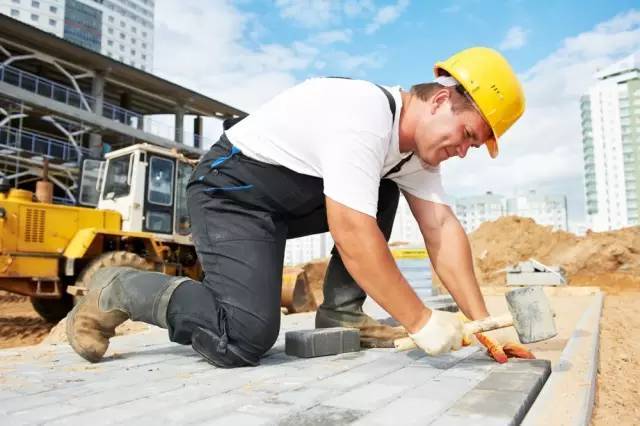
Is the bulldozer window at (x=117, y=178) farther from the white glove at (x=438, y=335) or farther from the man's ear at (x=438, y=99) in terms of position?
the white glove at (x=438, y=335)

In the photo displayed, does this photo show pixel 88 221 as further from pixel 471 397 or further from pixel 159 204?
pixel 471 397

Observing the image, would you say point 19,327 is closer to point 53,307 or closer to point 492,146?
point 53,307

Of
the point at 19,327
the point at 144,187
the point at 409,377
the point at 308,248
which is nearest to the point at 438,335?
the point at 409,377

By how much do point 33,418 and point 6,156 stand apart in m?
19.7

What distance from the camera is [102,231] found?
254 inches

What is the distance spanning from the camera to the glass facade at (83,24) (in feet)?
206

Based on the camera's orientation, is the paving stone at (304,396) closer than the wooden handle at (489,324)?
Yes

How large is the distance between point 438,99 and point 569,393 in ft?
3.88

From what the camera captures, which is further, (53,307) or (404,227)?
(404,227)

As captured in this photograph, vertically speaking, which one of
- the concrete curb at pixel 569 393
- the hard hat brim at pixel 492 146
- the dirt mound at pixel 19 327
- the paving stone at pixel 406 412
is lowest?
the dirt mound at pixel 19 327

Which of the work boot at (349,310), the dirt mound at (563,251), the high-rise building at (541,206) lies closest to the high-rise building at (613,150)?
the high-rise building at (541,206)

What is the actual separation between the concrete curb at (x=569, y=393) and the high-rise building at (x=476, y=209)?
81162 millimetres

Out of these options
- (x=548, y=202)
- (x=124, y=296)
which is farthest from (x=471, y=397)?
(x=548, y=202)

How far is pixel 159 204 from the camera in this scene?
7.20 meters
